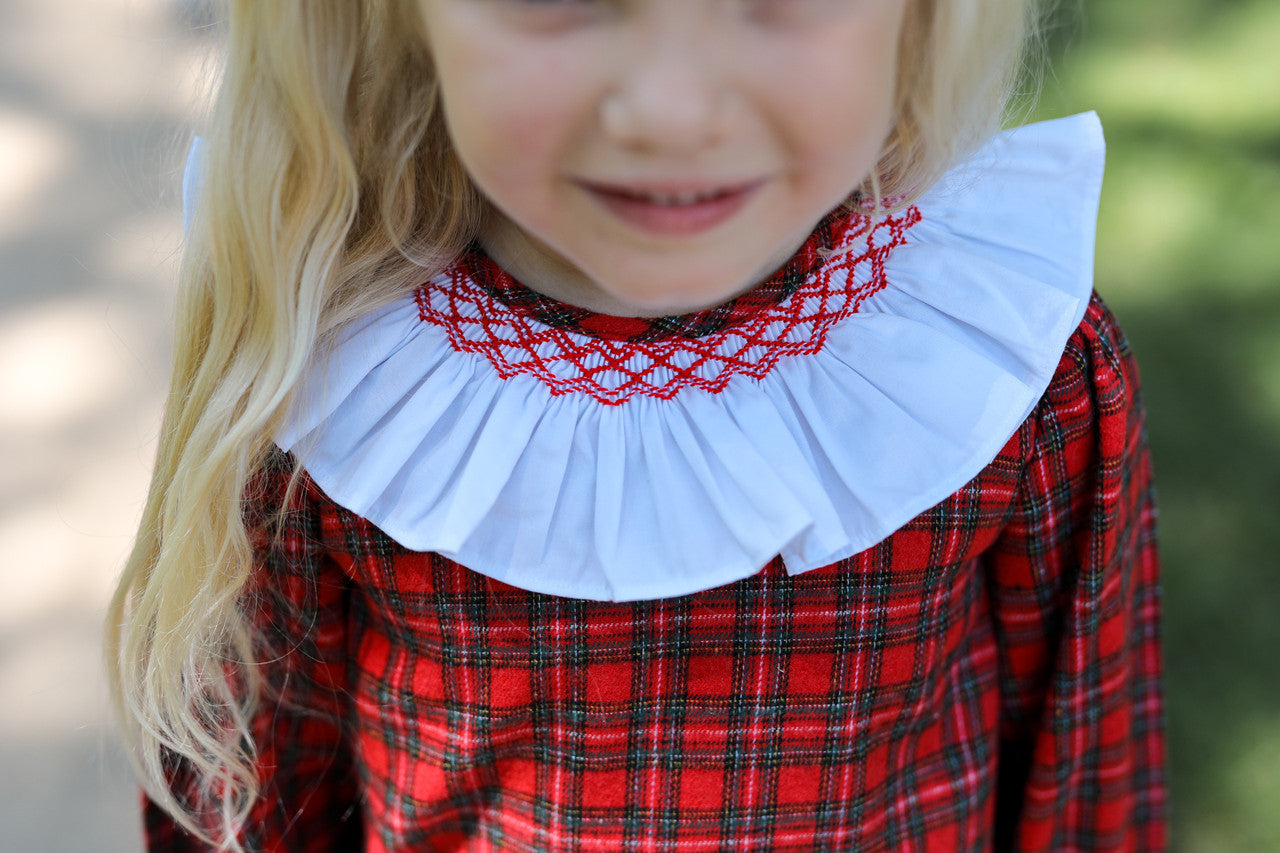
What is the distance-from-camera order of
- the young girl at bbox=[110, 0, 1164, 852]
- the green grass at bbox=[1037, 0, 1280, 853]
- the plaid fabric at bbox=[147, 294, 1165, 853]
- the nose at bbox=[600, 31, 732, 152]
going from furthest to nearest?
the green grass at bbox=[1037, 0, 1280, 853] → the plaid fabric at bbox=[147, 294, 1165, 853] → the young girl at bbox=[110, 0, 1164, 852] → the nose at bbox=[600, 31, 732, 152]

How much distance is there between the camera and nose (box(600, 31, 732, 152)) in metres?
0.56

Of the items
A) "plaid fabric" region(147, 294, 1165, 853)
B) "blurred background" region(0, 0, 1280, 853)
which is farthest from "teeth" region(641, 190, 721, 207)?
"blurred background" region(0, 0, 1280, 853)

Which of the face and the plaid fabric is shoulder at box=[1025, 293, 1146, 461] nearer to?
the plaid fabric

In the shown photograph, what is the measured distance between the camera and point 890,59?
631mm

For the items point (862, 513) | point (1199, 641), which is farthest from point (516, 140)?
point (1199, 641)

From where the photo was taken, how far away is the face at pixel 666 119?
56 cm

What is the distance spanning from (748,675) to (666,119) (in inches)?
14.8

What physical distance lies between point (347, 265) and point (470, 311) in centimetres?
8

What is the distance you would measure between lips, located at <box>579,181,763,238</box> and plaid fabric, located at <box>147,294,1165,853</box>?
0.24 metres

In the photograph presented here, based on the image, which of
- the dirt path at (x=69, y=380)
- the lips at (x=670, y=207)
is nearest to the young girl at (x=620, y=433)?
the lips at (x=670, y=207)

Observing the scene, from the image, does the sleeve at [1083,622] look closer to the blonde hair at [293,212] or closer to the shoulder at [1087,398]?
the shoulder at [1087,398]

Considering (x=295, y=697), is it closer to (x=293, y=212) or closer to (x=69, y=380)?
(x=293, y=212)

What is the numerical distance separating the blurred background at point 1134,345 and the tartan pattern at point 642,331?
1.94 ft

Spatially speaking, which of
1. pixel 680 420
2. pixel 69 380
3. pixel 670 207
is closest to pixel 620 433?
pixel 680 420
